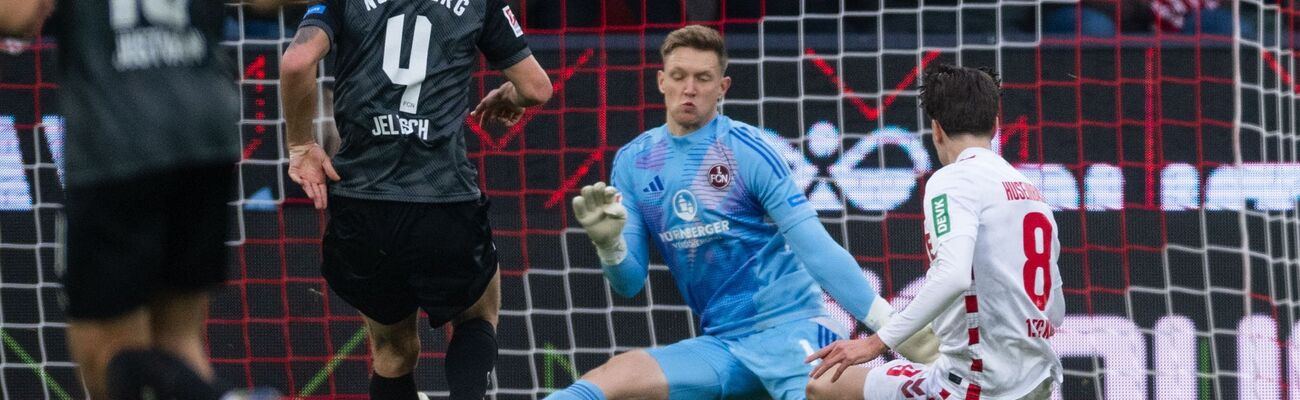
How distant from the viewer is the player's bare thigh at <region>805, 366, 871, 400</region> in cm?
459

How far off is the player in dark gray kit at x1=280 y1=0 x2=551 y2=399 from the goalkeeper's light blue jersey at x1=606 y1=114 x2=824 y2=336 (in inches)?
25.2

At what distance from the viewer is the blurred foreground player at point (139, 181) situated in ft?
10.5

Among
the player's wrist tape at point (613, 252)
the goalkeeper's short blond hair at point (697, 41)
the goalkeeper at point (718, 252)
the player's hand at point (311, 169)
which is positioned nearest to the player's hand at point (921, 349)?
the goalkeeper at point (718, 252)

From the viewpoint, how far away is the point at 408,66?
4402 millimetres

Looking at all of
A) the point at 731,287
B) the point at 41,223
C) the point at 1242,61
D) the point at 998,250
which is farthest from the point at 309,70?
the point at 1242,61

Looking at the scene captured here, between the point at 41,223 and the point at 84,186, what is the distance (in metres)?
3.55

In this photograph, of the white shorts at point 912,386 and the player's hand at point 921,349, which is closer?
the white shorts at point 912,386

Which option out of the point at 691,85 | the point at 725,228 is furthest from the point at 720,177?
the point at 691,85

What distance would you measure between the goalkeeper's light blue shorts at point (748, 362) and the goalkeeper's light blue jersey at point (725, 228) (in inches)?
2.2

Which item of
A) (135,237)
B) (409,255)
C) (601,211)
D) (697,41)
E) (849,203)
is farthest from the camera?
(849,203)

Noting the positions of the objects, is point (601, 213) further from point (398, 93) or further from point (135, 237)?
point (135, 237)

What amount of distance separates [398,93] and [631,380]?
3.61 feet

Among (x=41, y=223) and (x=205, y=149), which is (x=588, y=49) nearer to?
(x=41, y=223)

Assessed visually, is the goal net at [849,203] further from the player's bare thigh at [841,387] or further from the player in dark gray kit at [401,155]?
the player in dark gray kit at [401,155]
